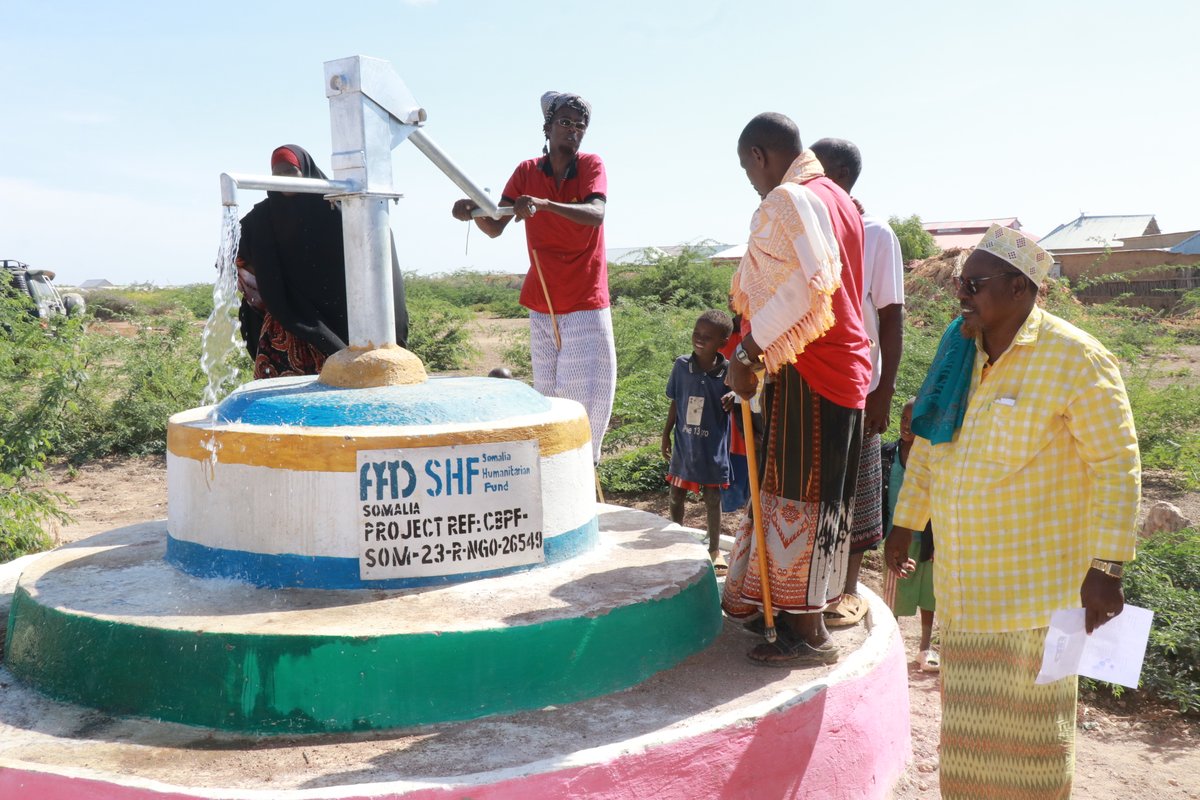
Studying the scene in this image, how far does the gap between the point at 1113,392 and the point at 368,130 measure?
2312mm

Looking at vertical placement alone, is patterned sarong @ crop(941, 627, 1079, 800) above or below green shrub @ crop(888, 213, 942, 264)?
below

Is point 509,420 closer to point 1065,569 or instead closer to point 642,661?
point 642,661

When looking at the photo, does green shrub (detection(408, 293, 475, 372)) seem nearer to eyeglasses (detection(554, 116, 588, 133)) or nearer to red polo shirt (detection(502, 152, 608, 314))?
red polo shirt (detection(502, 152, 608, 314))

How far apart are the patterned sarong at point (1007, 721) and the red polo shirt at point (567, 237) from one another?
8.64ft

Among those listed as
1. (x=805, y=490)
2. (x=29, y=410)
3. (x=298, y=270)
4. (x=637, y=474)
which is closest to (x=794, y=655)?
(x=805, y=490)

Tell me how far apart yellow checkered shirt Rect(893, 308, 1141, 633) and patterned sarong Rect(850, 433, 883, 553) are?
0.96m

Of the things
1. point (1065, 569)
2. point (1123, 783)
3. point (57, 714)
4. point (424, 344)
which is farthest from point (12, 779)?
point (424, 344)

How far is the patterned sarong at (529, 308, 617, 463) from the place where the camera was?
4.94 metres

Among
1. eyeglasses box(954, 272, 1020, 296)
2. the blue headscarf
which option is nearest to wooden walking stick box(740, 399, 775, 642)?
the blue headscarf

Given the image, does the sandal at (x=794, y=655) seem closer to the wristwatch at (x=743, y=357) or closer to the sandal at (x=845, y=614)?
the sandal at (x=845, y=614)

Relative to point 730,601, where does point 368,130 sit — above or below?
above

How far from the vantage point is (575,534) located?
350 cm

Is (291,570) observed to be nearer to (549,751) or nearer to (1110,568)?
(549,751)

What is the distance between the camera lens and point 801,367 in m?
3.04
